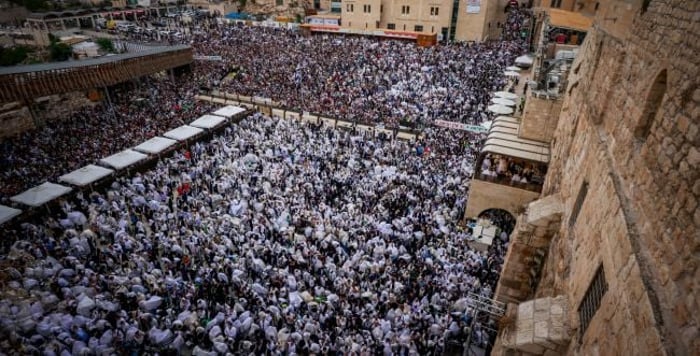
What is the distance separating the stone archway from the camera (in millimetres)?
15083

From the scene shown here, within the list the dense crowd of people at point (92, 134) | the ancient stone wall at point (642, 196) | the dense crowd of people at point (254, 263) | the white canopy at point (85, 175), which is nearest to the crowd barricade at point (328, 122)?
the dense crowd of people at point (254, 263)

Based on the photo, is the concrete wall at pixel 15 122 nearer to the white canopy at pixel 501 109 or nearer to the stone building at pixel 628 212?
the white canopy at pixel 501 109

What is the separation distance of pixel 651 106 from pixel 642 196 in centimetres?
152

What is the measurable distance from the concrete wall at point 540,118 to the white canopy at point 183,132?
54.7 feet

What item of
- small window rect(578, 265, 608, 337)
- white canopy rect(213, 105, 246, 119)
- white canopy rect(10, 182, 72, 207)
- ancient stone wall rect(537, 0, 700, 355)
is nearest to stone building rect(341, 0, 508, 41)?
white canopy rect(213, 105, 246, 119)

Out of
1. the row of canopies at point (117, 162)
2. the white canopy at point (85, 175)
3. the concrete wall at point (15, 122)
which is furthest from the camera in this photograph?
the concrete wall at point (15, 122)

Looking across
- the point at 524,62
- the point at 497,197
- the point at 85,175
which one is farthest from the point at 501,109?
the point at 85,175

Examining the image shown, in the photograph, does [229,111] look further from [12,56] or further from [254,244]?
[12,56]

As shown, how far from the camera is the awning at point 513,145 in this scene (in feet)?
47.9

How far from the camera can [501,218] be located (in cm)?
1533

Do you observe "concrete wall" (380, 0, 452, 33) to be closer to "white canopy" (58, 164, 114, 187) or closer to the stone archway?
the stone archway

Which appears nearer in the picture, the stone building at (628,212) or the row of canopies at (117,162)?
the stone building at (628,212)

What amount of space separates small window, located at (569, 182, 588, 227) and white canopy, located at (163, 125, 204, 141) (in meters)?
18.4

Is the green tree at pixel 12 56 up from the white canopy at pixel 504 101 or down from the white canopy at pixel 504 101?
down
